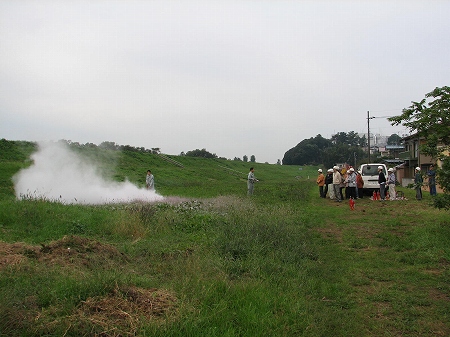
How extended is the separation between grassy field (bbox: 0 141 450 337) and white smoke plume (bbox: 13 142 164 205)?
20.8 ft

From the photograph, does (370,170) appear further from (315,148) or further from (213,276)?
(315,148)

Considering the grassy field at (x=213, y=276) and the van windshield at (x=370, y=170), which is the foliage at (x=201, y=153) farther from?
the grassy field at (x=213, y=276)

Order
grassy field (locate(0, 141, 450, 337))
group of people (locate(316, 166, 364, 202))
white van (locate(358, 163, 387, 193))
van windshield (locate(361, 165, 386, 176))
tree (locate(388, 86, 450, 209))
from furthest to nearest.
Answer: van windshield (locate(361, 165, 386, 176)) → white van (locate(358, 163, 387, 193)) → group of people (locate(316, 166, 364, 202)) → tree (locate(388, 86, 450, 209)) → grassy field (locate(0, 141, 450, 337))

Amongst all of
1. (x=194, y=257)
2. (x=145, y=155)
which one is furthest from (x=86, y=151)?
(x=145, y=155)

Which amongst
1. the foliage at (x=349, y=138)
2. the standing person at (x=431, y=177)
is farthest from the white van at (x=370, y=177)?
the foliage at (x=349, y=138)

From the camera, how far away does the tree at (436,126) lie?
29.1ft

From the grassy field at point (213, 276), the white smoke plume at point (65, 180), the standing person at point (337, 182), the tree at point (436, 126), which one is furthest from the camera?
the standing person at point (337, 182)

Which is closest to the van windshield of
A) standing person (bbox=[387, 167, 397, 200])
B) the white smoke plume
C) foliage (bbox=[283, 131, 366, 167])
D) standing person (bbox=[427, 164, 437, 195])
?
standing person (bbox=[387, 167, 397, 200])

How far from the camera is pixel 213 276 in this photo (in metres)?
5.88

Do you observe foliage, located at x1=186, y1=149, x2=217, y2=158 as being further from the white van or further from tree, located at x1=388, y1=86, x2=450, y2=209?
tree, located at x1=388, y1=86, x2=450, y2=209

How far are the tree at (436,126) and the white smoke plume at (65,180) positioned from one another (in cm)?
1190

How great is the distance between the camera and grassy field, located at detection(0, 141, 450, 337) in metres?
4.36

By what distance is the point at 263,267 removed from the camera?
6762 mm

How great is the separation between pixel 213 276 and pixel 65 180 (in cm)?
1531
